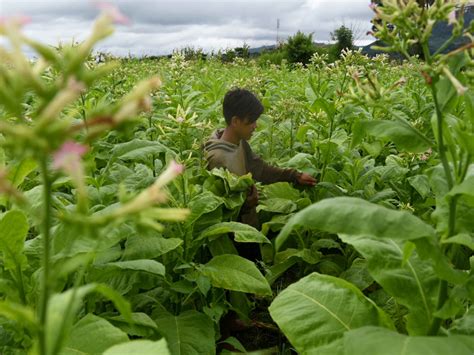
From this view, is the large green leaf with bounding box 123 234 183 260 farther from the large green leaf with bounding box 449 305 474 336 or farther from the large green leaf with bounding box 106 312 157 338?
the large green leaf with bounding box 449 305 474 336

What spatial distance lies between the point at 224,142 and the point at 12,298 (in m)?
2.18

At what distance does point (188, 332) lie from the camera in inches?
104

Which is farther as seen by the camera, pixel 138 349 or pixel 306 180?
pixel 306 180

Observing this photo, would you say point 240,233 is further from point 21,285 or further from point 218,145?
point 218,145

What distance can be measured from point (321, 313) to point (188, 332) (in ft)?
2.45

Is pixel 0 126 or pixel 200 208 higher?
pixel 0 126

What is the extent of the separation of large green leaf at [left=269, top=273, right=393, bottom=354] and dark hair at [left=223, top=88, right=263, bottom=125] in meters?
2.04


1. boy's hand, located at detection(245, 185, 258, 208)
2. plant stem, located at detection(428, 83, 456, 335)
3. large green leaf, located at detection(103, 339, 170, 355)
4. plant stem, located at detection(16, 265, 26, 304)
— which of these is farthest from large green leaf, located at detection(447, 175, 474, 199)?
boy's hand, located at detection(245, 185, 258, 208)

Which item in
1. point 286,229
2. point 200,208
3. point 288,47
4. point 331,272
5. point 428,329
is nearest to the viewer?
point 286,229

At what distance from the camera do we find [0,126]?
0.94m

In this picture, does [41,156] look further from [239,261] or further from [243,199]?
[243,199]

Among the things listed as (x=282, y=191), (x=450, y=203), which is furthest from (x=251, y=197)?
(x=450, y=203)

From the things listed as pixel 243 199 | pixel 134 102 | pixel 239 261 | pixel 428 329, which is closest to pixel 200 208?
pixel 239 261

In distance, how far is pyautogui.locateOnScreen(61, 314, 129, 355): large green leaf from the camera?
71.1 inches
